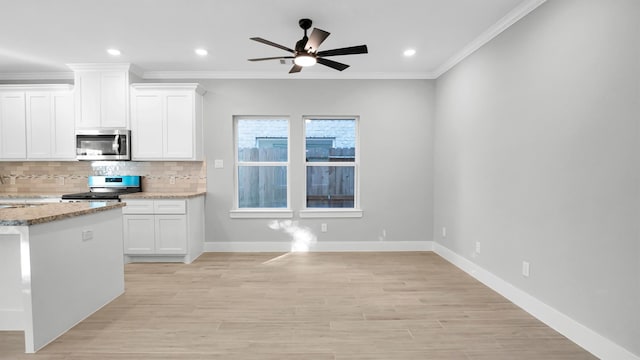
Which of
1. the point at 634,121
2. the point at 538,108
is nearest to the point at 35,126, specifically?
the point at 538,108

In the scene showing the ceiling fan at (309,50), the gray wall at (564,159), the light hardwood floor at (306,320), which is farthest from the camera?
the ceiling fan at (309,50)

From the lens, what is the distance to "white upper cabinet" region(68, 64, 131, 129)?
4375 millimetres

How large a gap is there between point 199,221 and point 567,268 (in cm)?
421

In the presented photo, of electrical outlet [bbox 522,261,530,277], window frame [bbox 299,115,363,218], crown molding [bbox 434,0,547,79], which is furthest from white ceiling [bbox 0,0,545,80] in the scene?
electrical outlet [bbox 522,261,530,277]

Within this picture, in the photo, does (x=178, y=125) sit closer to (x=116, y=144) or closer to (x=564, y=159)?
(x=116, y=144)

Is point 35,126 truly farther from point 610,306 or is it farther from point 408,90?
point 610,306

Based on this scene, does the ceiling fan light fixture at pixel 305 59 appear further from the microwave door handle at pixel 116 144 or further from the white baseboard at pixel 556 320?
the microwave door handle at pixel 116 144

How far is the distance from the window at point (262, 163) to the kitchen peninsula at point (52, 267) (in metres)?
2.16

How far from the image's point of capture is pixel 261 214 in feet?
15.8

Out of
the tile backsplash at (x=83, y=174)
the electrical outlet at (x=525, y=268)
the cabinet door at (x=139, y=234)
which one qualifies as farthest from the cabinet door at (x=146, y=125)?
the electrical outlet at (x=525, y=268)

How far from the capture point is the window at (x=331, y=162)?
16.3 feet

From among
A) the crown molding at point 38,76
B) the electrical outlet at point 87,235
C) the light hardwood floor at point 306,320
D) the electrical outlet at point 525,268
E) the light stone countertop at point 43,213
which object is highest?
the crown molding at point 38,76

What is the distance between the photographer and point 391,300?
3.03 meters

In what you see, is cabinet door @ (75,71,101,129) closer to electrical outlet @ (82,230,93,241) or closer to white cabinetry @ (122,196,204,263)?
white cabinetry @ (122,196,204,263)
